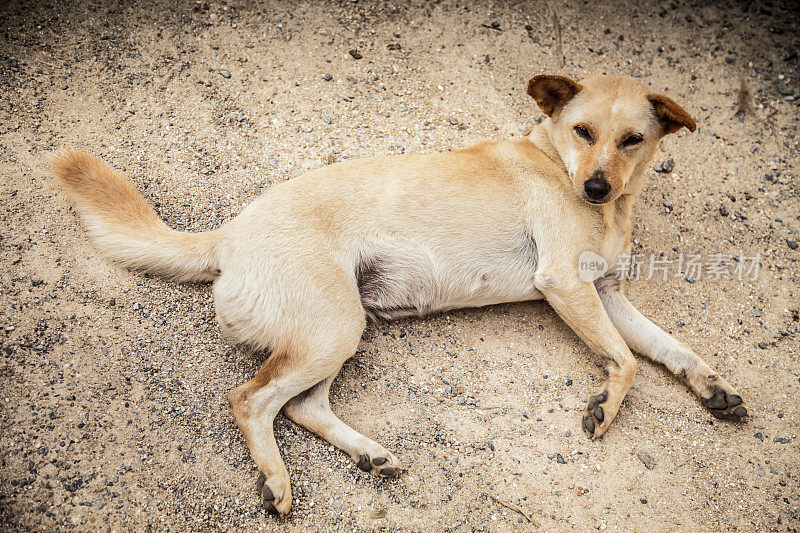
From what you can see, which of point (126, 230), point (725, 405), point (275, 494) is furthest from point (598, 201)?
point (126, 230)

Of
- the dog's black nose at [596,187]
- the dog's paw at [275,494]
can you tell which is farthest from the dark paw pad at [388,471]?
the dog's black nose at [596,187]

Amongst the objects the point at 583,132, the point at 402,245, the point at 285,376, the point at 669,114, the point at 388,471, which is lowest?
the point at 388,471

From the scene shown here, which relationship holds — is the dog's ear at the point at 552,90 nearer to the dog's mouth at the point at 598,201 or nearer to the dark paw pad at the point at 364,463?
the dog's mouth at the point at 598,201

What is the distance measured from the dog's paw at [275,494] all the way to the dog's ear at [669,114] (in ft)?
9.85

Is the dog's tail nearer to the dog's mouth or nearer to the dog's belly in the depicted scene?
the dog's belly

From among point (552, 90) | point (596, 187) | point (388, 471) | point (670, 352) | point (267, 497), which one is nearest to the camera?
point (267, 497)

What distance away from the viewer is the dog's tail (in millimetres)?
3414

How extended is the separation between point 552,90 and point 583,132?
33 cm

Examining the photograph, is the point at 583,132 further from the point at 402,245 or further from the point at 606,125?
the point at 402,245

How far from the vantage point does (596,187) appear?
342 centimetres

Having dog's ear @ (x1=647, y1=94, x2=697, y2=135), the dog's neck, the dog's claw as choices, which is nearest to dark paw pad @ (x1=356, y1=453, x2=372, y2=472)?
the dog's claw

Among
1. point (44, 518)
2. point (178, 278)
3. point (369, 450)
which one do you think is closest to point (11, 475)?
point (44, 518)

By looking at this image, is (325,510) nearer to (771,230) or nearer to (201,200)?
(201,200)

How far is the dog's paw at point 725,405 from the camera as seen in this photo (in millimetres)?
3588
